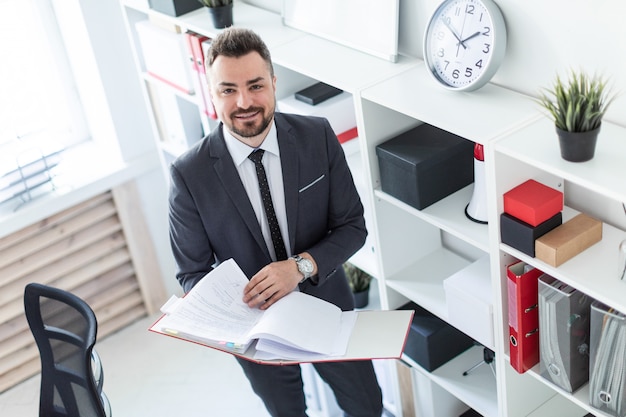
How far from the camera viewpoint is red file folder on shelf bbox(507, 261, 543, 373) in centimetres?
224

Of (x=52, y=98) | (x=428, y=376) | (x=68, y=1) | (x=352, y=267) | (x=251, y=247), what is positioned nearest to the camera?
(x=251, y=247)

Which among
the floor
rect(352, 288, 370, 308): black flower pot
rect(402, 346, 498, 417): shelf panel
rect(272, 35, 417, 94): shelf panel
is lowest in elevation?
the floor

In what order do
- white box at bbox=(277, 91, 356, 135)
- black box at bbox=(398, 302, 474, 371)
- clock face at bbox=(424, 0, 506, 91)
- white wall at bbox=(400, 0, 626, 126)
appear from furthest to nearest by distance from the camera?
white box at bbox=(277, 91, 356, 135), black box at bbox=(398, 302, 474, 371), clock face at bbox=(424, 0, 506, 91), white wall at bbox=(400, 0, 626, 126)

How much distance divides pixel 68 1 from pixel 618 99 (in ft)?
8.33

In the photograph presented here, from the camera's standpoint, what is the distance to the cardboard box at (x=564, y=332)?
7.13ft

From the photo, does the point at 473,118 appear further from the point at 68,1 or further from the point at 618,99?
the point at 68,1

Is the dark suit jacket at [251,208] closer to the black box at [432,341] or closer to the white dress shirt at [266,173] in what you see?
the white dress shirt at [266,173]

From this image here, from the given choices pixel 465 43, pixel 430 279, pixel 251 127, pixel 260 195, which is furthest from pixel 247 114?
pixel 430 279

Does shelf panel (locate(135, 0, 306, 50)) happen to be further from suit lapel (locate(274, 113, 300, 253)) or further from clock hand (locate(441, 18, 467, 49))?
clock hand (locate(441, 18, 467, 49))

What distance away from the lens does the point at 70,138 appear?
4.14 meters

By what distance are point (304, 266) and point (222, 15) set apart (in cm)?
107

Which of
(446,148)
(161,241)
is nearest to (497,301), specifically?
(446,148)

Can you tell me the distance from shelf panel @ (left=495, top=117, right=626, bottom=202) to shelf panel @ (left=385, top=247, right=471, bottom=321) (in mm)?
795

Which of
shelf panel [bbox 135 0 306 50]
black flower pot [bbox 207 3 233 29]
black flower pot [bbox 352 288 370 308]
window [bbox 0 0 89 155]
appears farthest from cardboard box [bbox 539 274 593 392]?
window [bbox 0 0 89 155]
